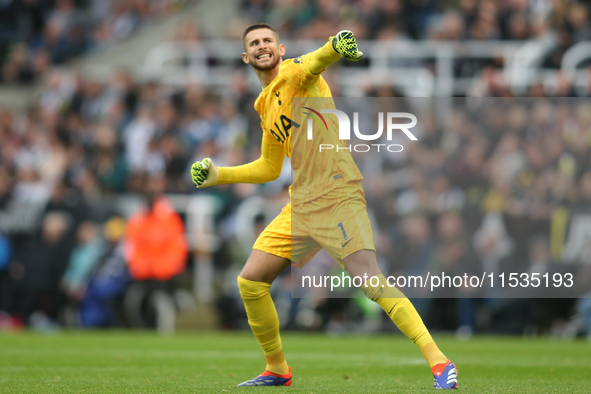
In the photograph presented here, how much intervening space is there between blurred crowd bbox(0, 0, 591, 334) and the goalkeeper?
5.80 meters

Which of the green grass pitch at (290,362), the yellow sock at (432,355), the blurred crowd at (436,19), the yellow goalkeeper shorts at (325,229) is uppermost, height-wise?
the blurred crowd at (436,19)

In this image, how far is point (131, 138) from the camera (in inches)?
602

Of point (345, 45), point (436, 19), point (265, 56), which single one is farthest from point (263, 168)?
point (436, 19)

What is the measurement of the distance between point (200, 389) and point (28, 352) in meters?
4.11

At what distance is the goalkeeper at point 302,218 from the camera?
5.69 metres

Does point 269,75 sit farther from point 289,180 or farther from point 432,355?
point 289,180

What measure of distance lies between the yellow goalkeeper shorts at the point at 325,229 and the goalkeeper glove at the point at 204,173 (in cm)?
57

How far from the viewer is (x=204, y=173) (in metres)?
6.14

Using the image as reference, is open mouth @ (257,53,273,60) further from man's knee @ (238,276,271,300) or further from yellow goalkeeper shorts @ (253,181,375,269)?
man's knee @ (238,276,271,300)

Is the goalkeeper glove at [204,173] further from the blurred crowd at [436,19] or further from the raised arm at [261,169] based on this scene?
the blurred crowd at [436,19]

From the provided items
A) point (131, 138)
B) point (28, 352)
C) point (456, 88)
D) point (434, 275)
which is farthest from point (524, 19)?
point (28, 352)

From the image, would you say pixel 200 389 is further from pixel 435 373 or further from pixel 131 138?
pixel 131 138

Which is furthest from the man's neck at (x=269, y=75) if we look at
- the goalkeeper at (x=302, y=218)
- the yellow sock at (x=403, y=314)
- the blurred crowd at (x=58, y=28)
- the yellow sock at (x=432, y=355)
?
the blurred crowd at (x=58, y=28)

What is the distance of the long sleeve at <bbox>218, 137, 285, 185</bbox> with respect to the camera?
21.2 ft
